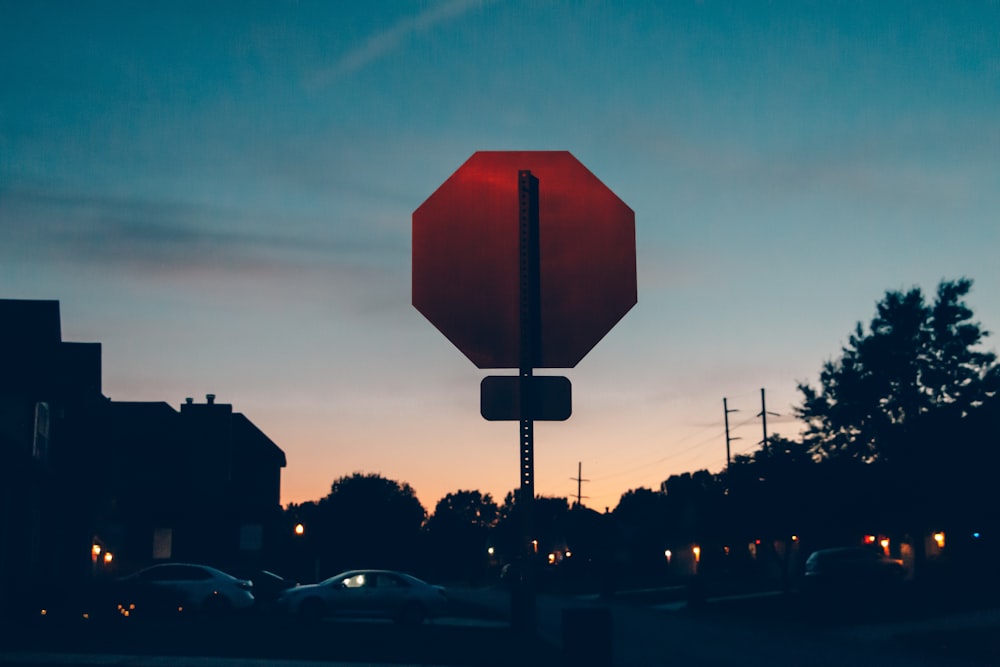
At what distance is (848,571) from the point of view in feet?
111

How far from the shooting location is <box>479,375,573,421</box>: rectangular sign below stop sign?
144 inches

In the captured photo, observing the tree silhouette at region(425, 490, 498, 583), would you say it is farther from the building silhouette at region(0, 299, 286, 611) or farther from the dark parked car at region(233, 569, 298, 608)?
the dark parked car at region(233, 569, 298, 608)

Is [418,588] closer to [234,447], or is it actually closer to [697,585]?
[697,585]

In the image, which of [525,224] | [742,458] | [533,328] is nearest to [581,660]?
[533,328]

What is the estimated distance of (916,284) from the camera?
70.2m

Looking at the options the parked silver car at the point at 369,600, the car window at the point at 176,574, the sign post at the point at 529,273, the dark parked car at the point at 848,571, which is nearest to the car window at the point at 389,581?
the parked silver car at the point at 369,600

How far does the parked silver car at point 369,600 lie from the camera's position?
30172 mm

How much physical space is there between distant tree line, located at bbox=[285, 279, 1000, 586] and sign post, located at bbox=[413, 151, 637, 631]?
0.42 m

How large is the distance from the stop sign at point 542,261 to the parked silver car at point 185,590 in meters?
29.0

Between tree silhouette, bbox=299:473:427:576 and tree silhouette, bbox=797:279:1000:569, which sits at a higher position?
tree silhouette, bbox=797:279:1000:569

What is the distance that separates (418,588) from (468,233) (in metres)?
27.9

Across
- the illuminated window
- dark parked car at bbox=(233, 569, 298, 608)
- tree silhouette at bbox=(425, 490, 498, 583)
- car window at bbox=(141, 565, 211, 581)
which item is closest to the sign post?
car window at bbox=(141, 565, 211, 581)

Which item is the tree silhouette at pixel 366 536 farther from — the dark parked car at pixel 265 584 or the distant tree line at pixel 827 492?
the dark parked car at pixel 265 584

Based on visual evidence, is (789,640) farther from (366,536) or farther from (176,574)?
(366,536)
